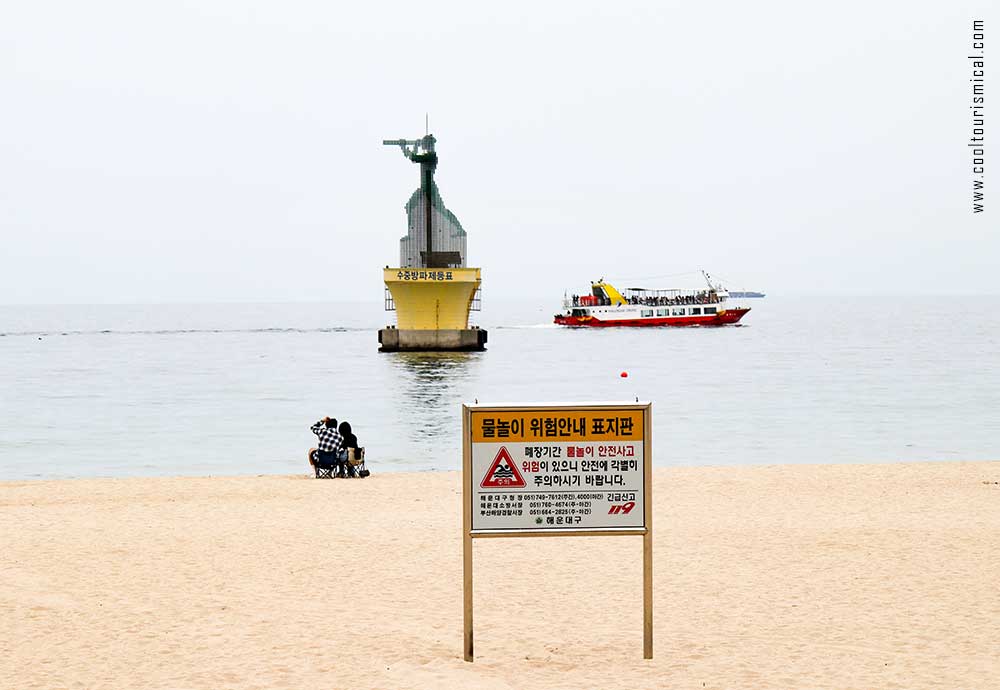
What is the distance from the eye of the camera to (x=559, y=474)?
25.1ft

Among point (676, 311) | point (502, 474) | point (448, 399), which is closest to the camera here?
point (502, 474)

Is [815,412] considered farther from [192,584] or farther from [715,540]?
[192,584]

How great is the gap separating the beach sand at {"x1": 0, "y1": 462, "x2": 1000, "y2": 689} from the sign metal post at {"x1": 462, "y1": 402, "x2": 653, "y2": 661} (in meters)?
1.02

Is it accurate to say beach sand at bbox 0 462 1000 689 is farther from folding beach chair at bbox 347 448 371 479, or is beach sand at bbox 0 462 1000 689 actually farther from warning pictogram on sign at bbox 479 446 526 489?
folding beach chair at bbox 347 448 371 479

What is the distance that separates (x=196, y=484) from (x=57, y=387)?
46.9 m

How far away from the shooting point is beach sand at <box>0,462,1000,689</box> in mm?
7723

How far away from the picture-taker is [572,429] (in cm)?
764

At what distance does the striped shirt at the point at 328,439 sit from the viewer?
775 inches

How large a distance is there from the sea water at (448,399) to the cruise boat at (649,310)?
23296 mm

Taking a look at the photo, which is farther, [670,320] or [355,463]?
[670,320]

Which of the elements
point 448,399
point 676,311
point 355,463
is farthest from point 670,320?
point 355,463

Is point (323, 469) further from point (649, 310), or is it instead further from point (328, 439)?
point (649, 310)

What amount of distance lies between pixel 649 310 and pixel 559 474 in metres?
126

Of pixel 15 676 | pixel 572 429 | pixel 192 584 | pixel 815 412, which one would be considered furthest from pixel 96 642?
pixel 815 412
